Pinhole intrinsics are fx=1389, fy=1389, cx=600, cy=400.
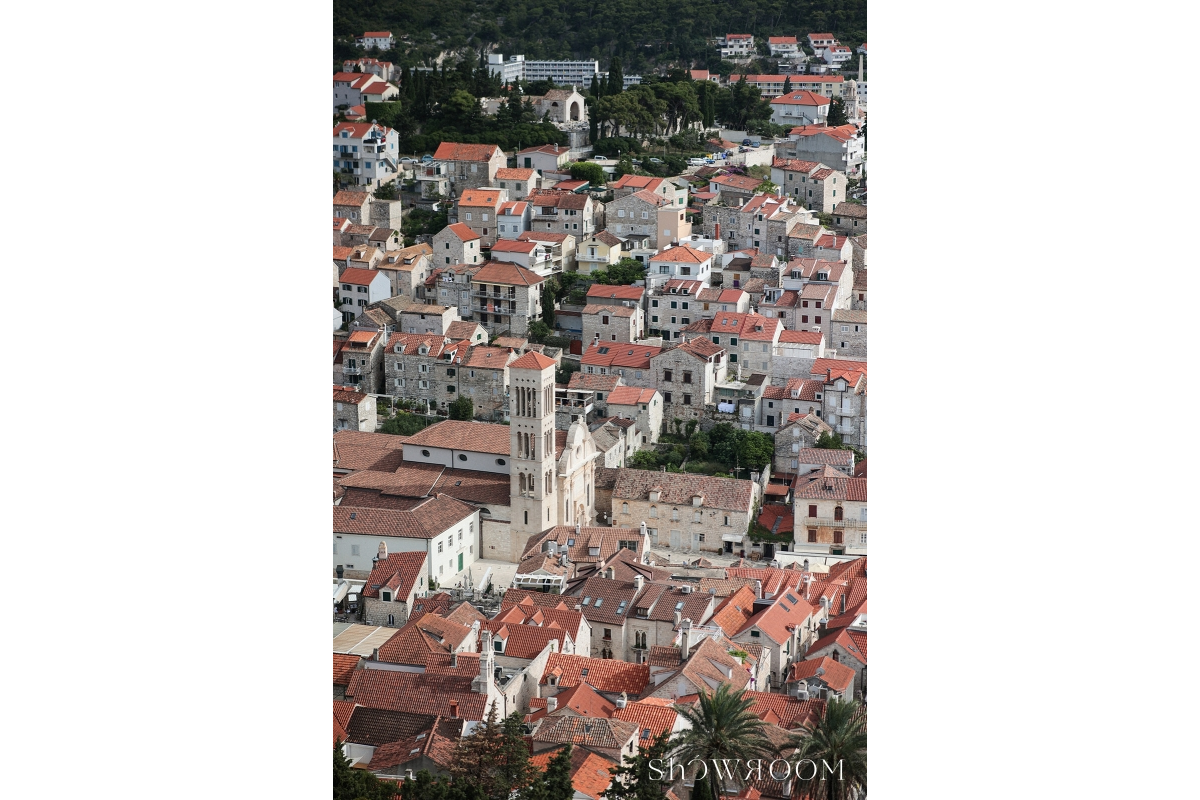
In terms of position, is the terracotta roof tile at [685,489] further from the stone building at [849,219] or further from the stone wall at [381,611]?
the stone building at [849,219]

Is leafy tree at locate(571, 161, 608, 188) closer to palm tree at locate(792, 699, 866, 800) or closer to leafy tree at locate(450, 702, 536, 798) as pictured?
leafy tree at locate(450, 702, 536, 798)

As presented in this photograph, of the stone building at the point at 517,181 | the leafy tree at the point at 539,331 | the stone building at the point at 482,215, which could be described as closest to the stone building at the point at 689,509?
the leafy tree at the point at 539,331

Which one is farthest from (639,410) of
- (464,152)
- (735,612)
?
(464,152)

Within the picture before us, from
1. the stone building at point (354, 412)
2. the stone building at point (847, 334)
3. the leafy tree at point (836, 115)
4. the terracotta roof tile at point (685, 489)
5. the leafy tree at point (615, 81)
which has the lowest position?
the terracotta roof tile at point (685, 489)

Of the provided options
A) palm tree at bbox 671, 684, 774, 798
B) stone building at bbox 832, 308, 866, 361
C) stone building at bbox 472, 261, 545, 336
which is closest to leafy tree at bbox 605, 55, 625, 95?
stone building at bbox 472, 261, 545, 336
